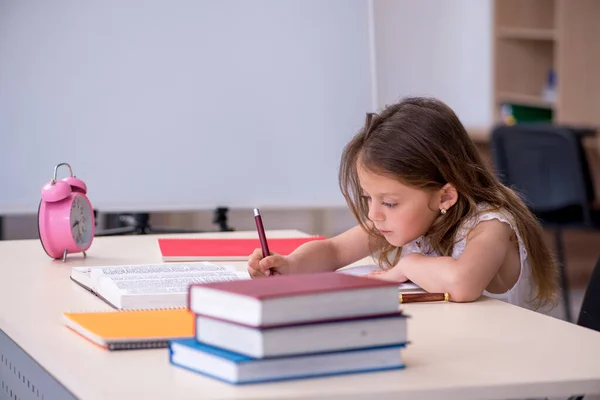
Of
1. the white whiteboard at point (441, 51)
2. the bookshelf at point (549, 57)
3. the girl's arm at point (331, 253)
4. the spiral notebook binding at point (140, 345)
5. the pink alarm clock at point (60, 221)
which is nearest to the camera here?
the spiral notebook binding at point (140, 345)

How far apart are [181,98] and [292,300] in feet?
6.13

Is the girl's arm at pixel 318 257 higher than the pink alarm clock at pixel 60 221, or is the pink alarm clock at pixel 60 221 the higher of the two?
the pink alarm clock at pixel 60 221

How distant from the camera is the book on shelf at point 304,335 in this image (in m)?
0.90

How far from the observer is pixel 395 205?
155 cm

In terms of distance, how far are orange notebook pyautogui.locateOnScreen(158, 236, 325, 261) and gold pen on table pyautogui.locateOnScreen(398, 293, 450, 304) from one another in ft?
1.62

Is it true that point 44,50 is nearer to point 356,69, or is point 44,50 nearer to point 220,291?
point 356,69

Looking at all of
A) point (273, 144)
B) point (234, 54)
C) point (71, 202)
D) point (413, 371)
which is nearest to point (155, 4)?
point (234, 54)

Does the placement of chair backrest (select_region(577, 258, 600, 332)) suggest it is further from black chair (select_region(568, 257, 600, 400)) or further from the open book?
the open book

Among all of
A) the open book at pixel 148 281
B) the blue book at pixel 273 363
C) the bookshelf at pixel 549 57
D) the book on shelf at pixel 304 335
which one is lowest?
the open book at pixel 148 281

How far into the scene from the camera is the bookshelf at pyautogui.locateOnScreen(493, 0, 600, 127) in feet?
16.5

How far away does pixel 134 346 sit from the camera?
106 cm

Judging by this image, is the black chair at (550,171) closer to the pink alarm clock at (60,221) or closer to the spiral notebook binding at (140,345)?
the pink alarm clock at (60,221)

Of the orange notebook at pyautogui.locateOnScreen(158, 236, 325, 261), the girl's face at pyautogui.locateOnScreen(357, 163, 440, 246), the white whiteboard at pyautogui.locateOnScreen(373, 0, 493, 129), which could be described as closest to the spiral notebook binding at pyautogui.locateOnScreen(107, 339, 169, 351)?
the girl's face at pyautogui.locateOnScreen(357, 163, 440, 246)

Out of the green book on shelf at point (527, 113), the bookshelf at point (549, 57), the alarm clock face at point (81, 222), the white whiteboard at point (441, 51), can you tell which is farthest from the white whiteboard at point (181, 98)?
the white whiteboard at point (441, 51)
